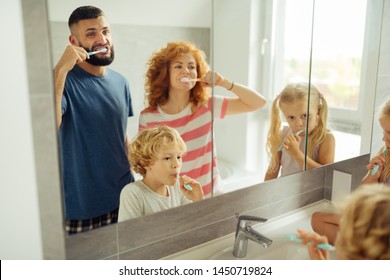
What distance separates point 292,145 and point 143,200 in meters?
0.64

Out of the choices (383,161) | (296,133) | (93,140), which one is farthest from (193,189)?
(383,161)

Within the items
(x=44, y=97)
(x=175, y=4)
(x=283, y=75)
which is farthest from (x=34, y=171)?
(x=283, y=75)

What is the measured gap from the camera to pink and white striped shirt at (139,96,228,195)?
1.14 m

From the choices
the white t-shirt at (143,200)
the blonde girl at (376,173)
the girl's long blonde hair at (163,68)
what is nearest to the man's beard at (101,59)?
the girl's long blonde hair at (163,68)

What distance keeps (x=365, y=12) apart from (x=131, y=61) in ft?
3.51

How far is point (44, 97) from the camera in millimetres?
868

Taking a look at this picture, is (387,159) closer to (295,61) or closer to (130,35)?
(295,61)

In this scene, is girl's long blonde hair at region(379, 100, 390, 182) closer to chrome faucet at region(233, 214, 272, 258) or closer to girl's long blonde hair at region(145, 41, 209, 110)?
chrome faucet at region(233, 214, 272, 258)

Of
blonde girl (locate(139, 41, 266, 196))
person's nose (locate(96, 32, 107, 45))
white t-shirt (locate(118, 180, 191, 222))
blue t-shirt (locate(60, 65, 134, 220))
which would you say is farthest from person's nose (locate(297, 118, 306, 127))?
person's nose (locate(96, 32, 107, 45))

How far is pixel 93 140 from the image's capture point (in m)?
0.99

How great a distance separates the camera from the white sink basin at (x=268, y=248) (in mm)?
1296

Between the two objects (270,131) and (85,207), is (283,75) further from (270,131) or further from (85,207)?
(85,207)

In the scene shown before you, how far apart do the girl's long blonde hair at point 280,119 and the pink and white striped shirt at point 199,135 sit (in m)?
0.25

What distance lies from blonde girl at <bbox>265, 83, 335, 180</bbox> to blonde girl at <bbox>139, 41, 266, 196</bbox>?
7.2 inches
